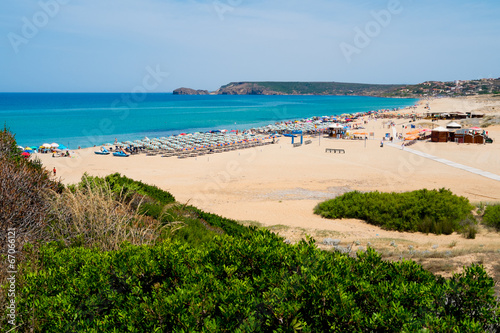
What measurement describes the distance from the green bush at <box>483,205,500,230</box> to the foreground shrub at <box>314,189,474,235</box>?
1.23 feet

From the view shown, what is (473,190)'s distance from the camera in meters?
15.4

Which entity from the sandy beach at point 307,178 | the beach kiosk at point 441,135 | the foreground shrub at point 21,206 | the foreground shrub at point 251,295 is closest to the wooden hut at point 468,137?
the beach kiosk at point 441,135

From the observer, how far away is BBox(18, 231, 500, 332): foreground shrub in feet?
8.20

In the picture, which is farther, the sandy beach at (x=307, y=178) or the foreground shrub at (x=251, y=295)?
the sandy beach at (x=307, y=178)

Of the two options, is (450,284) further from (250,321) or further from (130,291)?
(130,291)

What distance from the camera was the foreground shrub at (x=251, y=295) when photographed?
250 centimetres

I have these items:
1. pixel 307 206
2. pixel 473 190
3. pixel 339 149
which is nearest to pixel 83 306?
pixel 307 206

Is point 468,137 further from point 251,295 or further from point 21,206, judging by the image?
point 21,206

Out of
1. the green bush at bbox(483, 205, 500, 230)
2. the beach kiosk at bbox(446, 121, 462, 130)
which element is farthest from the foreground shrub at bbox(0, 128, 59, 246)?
the beach kiosk at bbox(446, 121, 462, 130)

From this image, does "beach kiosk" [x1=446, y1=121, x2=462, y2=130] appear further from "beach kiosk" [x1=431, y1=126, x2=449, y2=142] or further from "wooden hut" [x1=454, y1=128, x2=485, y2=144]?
"beach kiosk" [x1=431, y1=126, x2=449, y2=142]

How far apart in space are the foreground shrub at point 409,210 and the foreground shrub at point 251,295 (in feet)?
26.2

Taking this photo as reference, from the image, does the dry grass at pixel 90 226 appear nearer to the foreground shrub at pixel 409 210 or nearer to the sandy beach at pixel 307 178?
the sandy beach at pixel 307 178

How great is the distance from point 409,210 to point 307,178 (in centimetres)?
860

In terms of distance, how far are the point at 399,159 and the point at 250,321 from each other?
24.0 metres
